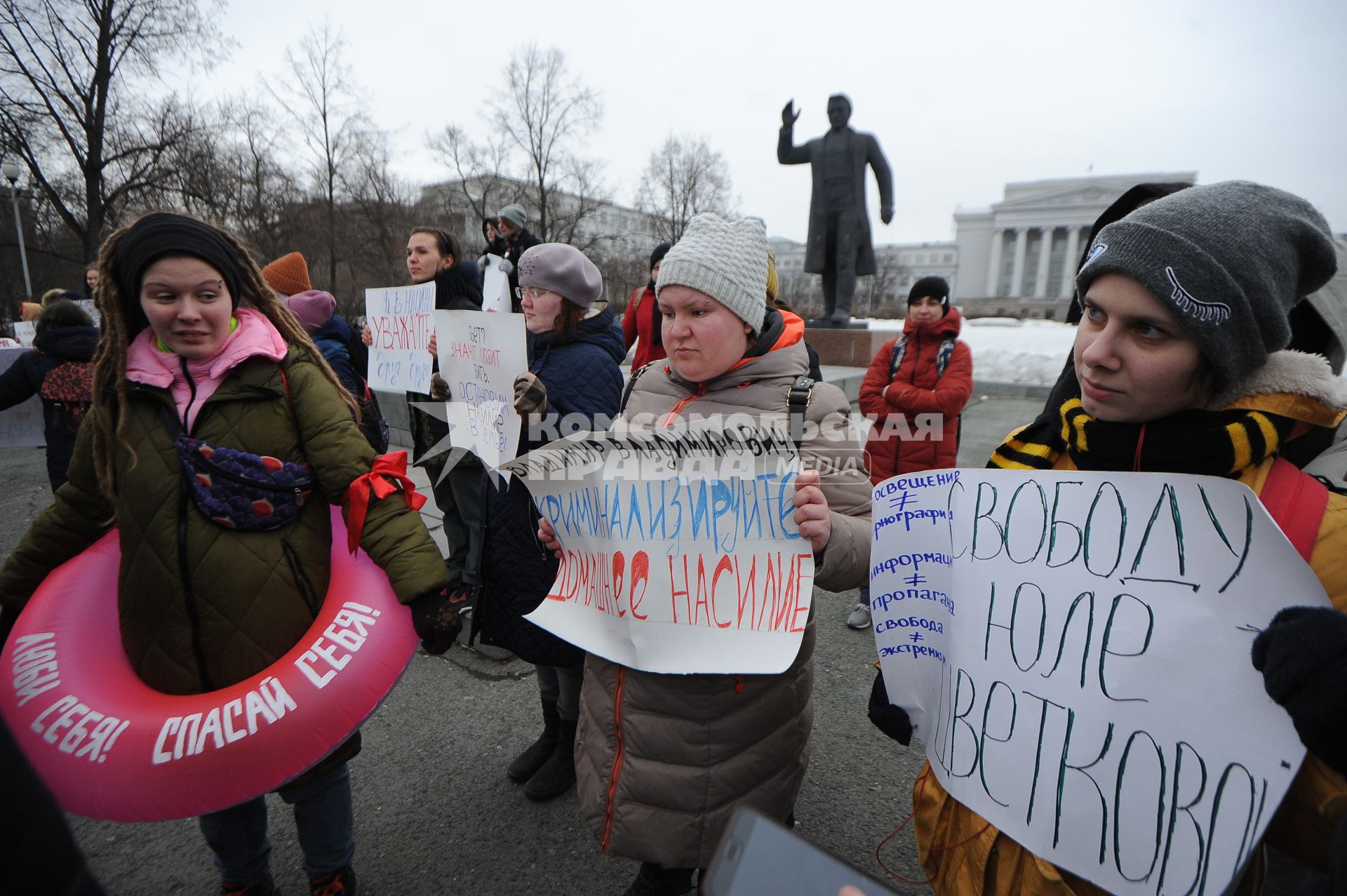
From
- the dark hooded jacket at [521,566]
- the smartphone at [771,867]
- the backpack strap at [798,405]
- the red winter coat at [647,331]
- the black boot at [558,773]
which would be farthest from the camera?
the red winter coat at [647,331]

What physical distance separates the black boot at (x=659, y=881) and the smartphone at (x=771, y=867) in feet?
4.34

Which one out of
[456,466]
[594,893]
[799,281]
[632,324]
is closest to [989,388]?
[632,324]

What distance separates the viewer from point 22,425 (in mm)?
4434

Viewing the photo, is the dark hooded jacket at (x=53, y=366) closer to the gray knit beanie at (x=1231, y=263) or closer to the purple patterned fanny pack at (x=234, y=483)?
the purple patterned fanny pack at (x=234, y=483)

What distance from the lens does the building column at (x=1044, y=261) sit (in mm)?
60469

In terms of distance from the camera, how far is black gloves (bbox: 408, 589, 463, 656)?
162 cm

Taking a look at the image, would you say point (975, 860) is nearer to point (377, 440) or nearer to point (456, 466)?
point (377, 440)

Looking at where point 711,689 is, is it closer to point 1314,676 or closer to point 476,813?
point 1314,676

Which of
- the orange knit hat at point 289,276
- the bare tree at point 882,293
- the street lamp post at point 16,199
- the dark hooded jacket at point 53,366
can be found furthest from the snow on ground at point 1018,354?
the bare tree at point 882,293

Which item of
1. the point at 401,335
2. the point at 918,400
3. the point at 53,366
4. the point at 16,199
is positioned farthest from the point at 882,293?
the point at 53,366

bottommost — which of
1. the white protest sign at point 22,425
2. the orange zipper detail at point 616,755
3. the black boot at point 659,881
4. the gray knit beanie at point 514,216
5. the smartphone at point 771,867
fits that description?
the black boot at point 659,881

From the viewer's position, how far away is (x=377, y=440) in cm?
302

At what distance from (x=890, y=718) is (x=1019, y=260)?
2886 inches

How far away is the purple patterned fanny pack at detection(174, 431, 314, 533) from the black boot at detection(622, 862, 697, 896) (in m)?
1.37
